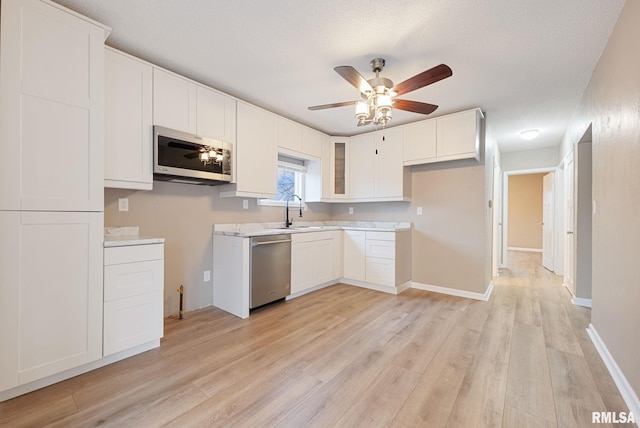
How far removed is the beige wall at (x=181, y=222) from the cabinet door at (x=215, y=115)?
637 millimetres

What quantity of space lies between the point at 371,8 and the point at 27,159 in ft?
7.64

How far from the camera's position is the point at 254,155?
10.9 feet

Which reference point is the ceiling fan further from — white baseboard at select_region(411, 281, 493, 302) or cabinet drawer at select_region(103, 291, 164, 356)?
white baseboard at select_region(411, 281, 493, 302)

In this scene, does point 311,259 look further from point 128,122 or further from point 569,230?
point 569,230

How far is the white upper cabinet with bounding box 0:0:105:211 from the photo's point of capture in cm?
160

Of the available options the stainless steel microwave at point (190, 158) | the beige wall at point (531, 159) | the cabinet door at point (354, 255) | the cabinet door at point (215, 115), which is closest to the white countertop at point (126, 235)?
the stainless steel microwave at point (190, 158)

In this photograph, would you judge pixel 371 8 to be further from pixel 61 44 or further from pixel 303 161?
pixel 303 161

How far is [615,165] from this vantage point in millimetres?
1920

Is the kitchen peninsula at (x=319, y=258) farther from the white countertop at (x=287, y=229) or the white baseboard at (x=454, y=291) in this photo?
the white baseboard at (x=454, y=291)

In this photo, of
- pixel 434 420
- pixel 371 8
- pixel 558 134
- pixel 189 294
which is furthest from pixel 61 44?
pixel 558 134

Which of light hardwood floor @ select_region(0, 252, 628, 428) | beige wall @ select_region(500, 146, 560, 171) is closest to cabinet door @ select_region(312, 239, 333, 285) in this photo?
light hardwood floor @ select_region(0, 252, 628, 428)

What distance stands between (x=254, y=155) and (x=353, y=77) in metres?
1.66

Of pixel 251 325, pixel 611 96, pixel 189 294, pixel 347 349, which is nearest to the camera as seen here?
pixel 611 96

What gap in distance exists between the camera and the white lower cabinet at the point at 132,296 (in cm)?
197
